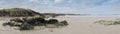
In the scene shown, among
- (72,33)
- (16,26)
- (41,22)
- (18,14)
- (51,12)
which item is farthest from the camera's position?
(51,12)

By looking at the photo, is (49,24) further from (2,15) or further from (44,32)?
(2,15)

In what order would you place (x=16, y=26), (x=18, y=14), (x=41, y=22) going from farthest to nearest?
(x=18, y=14)
(x=41, y=22)
(x=16, y=26)

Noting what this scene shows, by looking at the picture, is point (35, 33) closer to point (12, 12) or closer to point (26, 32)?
point (26, 32)

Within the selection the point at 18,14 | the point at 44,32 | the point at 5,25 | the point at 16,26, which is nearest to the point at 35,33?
the point at 44,32

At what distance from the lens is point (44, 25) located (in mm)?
15430

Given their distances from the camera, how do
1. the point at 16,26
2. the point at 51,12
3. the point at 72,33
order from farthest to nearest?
the point at 51,12 → the point at 16,26 → the point at 72,33

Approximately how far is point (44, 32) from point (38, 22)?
304 cm

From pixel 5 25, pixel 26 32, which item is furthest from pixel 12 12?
pixel 26 32

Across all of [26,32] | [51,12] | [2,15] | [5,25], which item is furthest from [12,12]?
[26,32]

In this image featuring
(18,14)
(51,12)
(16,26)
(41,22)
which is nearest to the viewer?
(16,26)

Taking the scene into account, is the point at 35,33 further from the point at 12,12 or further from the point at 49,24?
the point at 12,12

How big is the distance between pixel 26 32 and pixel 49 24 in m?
3.05

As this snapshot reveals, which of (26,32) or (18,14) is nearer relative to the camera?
(26,32)

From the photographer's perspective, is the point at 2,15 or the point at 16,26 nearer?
the point at 16,26
